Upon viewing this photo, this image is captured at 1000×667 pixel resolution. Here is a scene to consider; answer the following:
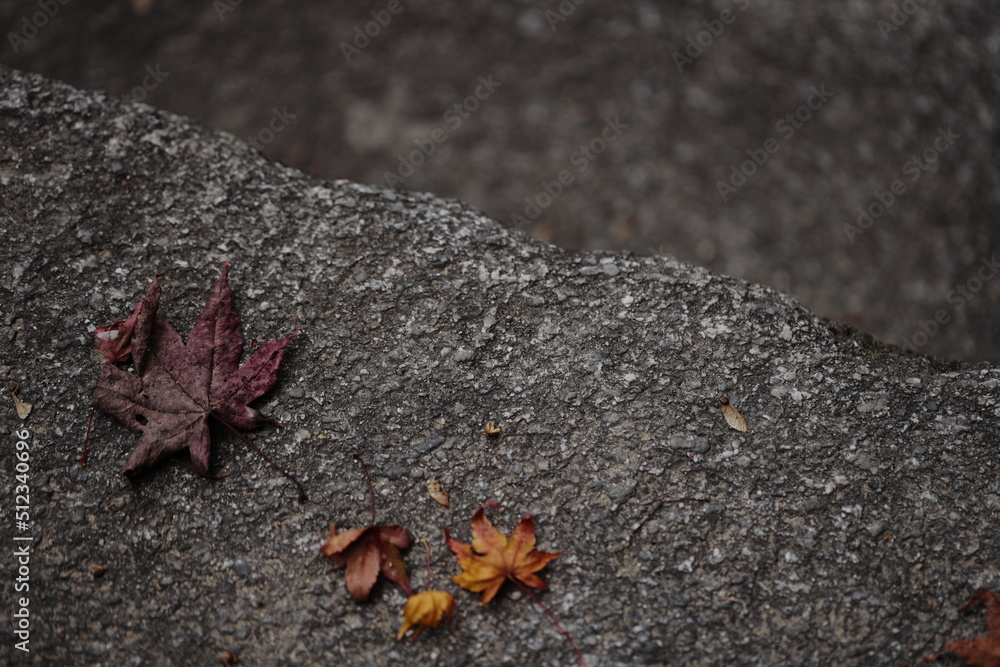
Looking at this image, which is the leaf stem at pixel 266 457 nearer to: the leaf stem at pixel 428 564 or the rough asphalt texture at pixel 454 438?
the rough asphalt texture at pixel 454 438

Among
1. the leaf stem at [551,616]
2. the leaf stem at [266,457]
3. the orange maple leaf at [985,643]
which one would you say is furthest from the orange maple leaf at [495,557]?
the orange maple leaf at [985,643]

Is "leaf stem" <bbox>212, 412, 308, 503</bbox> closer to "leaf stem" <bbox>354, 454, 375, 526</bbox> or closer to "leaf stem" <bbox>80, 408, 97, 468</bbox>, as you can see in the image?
"leaf stem" <bbox>354, 454, 375, 526</bbox>

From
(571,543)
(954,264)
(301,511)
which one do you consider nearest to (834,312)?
(954,264)

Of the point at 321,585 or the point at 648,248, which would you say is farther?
the point at 648,248

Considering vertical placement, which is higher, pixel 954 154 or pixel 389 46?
pixel 954 154

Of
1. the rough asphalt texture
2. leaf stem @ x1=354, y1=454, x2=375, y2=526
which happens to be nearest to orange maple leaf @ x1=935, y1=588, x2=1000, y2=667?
the rough asphalt texture

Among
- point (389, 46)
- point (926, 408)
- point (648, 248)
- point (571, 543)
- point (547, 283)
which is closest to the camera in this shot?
point (571, 543)

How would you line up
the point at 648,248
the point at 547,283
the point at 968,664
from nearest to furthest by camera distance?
the point at 968,664, the point at 547,283, the point at 648,248

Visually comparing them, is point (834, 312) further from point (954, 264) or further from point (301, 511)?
point (301, 511)
